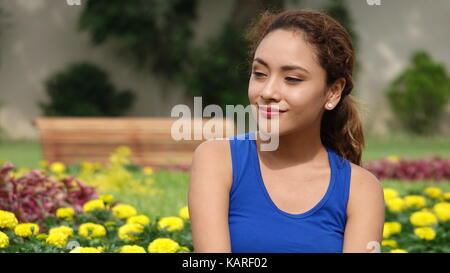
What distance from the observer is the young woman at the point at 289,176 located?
6.02ft

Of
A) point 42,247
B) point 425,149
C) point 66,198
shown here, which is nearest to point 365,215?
point 42,247

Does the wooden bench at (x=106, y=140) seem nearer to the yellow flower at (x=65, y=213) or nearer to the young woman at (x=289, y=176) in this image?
the yellow flower at (x=65, y=213)

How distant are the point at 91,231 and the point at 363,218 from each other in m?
1.37

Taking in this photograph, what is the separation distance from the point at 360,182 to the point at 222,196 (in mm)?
445

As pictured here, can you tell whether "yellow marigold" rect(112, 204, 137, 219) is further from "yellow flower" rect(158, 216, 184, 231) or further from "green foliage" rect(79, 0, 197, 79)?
"green foliage" rect(79, 0, 197, 79)

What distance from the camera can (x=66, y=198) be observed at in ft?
11.4

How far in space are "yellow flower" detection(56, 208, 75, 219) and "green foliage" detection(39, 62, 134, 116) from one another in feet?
39.0

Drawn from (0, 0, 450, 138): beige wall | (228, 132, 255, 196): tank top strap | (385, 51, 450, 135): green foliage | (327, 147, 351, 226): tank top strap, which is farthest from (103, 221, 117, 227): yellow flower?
(385, 51, 450, 135): green foliage

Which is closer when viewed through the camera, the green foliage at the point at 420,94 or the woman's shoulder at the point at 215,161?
the woman's shoulder at the point at 215,161

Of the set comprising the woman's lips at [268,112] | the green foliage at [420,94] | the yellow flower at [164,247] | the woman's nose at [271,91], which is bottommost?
the yellow flower at [164,247]

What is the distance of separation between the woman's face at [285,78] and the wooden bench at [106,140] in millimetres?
5740

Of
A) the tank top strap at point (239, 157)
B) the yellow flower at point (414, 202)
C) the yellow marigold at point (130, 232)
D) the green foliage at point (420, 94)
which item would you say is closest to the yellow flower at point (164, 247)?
the yellow marigold at point (130, 232)

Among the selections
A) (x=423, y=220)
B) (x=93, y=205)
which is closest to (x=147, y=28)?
(x=93, y=205)

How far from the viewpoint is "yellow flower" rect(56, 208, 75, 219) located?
3.13 meters
